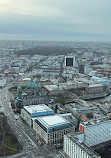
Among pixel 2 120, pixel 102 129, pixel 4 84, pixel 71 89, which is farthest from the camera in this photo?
pixel 4 84

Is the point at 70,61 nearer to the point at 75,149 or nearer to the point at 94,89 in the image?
the point at 94,89

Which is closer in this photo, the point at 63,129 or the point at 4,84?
the point at 63,129

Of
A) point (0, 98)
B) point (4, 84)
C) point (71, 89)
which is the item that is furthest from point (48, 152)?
point (4, 84)

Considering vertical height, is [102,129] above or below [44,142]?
above

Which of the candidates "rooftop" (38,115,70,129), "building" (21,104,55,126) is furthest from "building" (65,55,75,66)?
"rooftop" (38,115,70,129)

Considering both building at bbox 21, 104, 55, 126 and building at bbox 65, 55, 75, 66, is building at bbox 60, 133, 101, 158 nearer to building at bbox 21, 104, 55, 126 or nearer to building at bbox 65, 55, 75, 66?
building at bbox 21, 104, 55, 126

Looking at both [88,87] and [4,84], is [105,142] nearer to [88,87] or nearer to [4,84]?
[88,87]

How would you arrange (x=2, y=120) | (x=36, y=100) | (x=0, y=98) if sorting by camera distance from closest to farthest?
(x=2, y=120)
(x=36, y=100)
(x=0, y=98)
